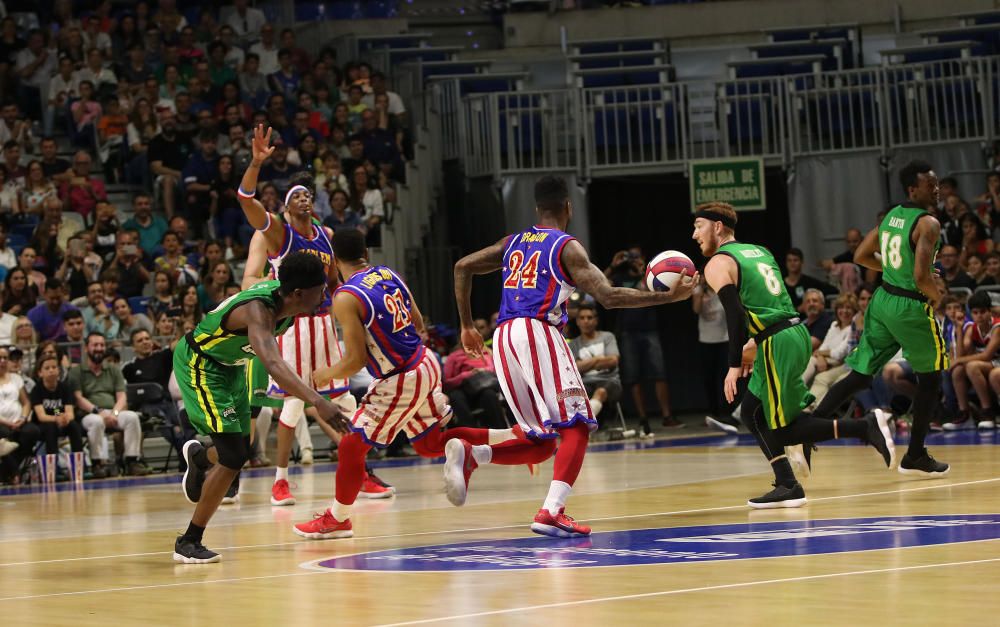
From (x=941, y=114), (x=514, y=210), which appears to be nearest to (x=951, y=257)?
(x=941, y=114)

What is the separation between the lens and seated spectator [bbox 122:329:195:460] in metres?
14.8

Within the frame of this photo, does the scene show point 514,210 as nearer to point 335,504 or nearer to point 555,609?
point 335,504

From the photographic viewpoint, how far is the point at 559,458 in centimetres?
747

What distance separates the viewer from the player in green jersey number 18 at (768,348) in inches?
334

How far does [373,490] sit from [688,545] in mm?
4148

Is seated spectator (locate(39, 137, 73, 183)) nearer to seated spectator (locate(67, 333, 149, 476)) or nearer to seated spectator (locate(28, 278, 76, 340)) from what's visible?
seated spectator (locate(28, 278, 76, 340))

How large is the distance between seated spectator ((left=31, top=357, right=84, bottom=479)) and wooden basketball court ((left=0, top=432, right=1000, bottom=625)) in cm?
297

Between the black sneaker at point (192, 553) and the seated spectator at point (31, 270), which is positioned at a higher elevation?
the seated spectator at point (31, 270)

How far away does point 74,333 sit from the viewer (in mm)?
15039

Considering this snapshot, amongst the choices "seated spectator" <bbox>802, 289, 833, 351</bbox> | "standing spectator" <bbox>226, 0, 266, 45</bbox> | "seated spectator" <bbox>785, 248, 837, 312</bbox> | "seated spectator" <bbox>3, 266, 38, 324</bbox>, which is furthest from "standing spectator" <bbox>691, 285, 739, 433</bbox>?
"standing spectator" <bbox>226, 0, 266, 45</bbox>

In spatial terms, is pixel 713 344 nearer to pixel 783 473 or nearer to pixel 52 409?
pixel 52 409

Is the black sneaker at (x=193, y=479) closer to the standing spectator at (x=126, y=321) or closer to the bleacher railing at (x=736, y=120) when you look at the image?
the standing spectator at (x=126, y=321)

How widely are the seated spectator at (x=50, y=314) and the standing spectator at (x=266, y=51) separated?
21.6ft

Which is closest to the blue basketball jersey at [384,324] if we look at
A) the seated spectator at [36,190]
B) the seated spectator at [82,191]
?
the seated spectator at [36,190]
